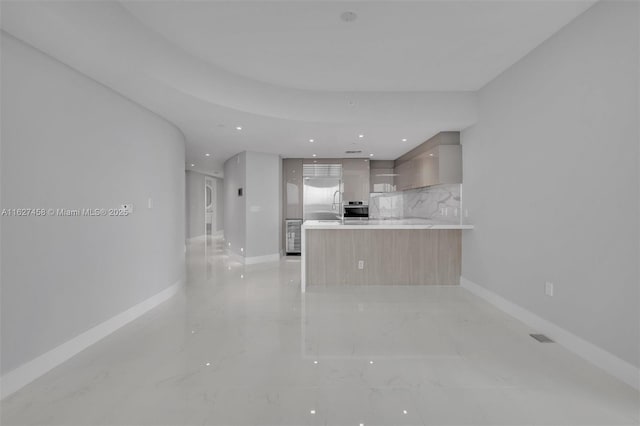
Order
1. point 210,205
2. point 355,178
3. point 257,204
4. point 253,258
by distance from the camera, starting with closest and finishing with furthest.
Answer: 1. point 253,258
2. point 257,204
3. point 355,178
4. point 210,205

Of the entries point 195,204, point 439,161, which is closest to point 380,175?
point 439,161

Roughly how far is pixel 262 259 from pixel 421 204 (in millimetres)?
3411

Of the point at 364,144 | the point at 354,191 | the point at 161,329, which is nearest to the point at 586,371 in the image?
the point at 161,329

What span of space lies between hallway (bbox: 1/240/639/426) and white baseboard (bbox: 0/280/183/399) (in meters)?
0.06

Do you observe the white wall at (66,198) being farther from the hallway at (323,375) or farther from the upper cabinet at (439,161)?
the upper cabinet at (439,161)

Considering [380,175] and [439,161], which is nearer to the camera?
[439,161]

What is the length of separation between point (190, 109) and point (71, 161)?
1374 millimetres

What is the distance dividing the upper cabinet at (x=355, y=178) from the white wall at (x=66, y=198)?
416cm

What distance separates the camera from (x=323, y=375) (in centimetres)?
205

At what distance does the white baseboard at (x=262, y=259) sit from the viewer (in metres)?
6.09

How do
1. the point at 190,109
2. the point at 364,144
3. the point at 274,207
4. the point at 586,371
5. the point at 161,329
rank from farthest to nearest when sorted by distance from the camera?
1. the point at 274,207
2. the point at 364,144
3. the point at 190,109
4. the point at 161,329
5. the point at 586,371

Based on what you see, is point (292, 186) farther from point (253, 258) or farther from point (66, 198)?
point (66, 198)

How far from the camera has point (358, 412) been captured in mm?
1688

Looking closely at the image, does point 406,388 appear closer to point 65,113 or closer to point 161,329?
A: point 161,329
